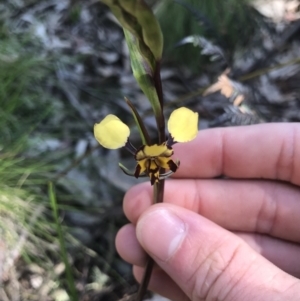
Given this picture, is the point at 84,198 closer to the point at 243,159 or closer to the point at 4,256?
the point at 4,256

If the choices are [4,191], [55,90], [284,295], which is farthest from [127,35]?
[55,90]

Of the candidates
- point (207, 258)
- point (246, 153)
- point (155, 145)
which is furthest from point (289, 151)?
point (155, 145)

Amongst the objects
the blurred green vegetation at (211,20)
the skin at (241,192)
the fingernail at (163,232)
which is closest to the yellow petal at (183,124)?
the fingernail at (163,232)

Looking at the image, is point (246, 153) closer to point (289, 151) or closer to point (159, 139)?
point (289, 151)

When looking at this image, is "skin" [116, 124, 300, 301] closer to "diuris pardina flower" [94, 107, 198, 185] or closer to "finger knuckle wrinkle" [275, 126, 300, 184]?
"finger knuckle wrinkle" [275, 126, 300, 184]

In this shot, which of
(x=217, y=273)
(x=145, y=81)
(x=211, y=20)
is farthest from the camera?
(x=211, y=20)

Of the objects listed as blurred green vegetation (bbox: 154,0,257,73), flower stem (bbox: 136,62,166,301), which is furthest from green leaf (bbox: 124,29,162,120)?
blurred green vegetation (bbox: 154,0,257,73)
